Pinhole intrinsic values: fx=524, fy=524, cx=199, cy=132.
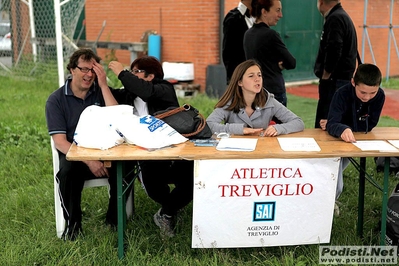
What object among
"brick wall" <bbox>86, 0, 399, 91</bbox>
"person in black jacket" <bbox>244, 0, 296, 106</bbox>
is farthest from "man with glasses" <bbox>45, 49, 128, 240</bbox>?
"brick wall" <bbox>86, 0, 399, 91</bbox>

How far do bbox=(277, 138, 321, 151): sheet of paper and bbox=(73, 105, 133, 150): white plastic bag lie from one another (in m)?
1.01

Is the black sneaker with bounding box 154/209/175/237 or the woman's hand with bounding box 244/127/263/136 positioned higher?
the woman's hand with bounding box 244/127/263/136

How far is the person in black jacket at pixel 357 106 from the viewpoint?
11.4 ft

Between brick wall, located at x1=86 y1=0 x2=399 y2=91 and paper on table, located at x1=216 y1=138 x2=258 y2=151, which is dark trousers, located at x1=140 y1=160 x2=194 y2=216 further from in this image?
brick wall, located at x1=86 y1=0 x2=399 y2=91

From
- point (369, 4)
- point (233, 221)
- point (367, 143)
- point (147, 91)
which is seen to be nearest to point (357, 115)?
point (367, 143)

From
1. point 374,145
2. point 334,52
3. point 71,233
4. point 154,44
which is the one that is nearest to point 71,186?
point 71,233

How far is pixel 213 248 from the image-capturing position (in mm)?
3334

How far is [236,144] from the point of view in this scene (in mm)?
3270

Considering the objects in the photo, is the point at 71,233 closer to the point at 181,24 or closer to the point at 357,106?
the point at 357,106

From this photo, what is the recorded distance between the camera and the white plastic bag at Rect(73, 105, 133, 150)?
10.3 ft

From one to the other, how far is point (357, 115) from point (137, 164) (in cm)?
157

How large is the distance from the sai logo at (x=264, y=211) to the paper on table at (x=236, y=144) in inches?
13.7
